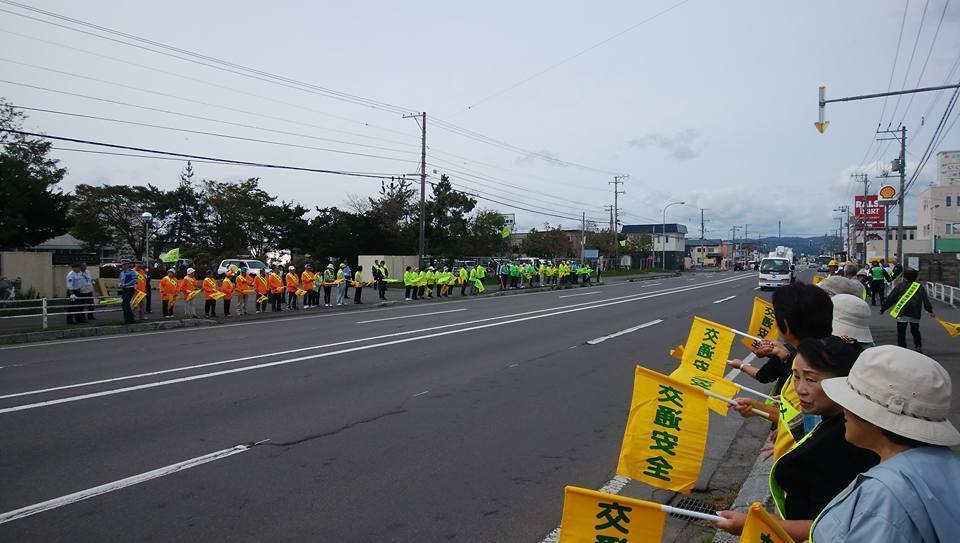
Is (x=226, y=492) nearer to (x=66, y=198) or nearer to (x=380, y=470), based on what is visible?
(x=380, y=470)

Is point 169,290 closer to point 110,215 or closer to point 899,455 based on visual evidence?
point 899,455

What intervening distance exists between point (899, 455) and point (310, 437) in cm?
537

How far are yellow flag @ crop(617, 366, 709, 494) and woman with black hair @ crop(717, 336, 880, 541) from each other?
3.59 feet

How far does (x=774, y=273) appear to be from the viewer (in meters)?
33.8

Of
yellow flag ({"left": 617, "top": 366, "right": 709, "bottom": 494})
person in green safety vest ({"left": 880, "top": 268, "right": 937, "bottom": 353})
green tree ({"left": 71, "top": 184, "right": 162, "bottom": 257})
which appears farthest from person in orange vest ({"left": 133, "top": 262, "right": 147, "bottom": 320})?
green tree ({"left": 71, "top": 184, "right": 162, "bottom": 257})

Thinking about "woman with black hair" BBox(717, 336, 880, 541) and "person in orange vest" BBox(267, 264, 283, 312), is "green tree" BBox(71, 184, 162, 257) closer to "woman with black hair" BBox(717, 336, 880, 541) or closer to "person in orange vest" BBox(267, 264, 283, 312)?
"person in orange vest" BBox(267, 264, 283, 312)

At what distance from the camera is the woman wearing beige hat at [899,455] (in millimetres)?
1547

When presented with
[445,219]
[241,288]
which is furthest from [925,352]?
[445,219]

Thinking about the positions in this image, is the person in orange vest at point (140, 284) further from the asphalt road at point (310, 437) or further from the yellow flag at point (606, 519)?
the yellow flag at point (606, 519)

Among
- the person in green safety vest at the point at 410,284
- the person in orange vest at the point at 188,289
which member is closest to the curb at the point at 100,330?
the person in orange vest at the point at 188,289

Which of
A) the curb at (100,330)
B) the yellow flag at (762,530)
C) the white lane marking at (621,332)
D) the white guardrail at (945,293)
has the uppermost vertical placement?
the yellow flag at (762,530)

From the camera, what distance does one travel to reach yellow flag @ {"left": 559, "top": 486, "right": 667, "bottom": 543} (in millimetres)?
2400

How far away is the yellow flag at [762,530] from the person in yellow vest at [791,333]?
1119 mm

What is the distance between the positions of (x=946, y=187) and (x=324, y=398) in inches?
3130
